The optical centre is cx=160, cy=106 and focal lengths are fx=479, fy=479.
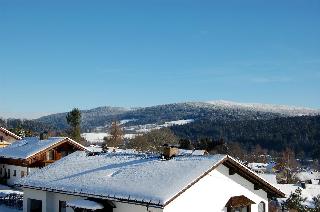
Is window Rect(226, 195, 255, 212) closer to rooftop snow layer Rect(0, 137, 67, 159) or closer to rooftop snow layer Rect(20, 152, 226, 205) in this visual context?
rooftop snow layer Rect(20, 152, 226, 205)

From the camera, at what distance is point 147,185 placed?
21.7 metres

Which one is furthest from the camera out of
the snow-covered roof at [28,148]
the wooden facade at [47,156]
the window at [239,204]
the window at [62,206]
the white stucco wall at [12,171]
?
the white stucco wall at [12,171]

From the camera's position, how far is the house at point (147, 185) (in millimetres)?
21250

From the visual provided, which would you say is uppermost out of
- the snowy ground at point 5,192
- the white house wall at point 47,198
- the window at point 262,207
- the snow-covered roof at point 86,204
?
the snow-covered roof at point 86,204

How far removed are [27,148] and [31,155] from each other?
3.17 meters

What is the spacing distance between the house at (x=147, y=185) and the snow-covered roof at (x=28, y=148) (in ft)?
65.9

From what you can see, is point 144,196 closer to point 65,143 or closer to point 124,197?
point 124,197

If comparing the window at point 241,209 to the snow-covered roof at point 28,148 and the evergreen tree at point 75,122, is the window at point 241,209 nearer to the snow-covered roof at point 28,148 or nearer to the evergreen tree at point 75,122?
the snow-covered roof at point 28,148

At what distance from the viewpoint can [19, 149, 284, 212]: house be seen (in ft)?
69.7

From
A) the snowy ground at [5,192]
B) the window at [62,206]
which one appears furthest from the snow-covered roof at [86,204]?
the snowy ground at [5,192]

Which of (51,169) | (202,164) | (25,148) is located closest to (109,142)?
(25,148)

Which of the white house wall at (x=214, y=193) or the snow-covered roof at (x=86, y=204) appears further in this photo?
the snow-covered roof at (x=86, y=204)

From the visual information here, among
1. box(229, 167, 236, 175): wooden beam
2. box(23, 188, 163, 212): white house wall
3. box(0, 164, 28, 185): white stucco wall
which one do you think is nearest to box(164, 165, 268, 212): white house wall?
box(229, 167, 236, 175): wooden beam

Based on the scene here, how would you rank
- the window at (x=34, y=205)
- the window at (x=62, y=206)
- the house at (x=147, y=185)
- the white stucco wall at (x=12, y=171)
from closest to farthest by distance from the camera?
the house at (x=147, y=185)
the window at (x=62, y=206)
the window at (x=34, y=205)
the white stucco wall at (x=12, y=171)
